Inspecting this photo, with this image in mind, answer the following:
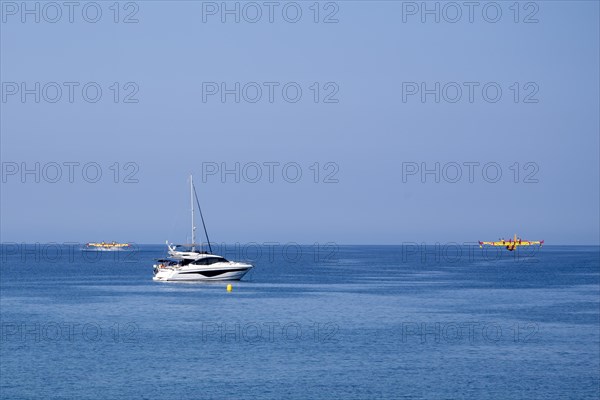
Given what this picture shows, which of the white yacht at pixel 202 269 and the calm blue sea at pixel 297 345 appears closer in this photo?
the calm blue sea at pixel 297 345

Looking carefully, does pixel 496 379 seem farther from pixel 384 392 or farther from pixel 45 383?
pixel 45 383

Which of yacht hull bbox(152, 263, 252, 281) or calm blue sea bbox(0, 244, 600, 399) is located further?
yacht hull bbox(152, 263, 252, 281)

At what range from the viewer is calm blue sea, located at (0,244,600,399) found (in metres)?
51.7

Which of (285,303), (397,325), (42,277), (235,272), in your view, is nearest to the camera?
(397,325)

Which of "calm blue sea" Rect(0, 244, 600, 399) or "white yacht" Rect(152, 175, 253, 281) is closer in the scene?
"calm blue sea" Rect(0, 244, 600, 399)

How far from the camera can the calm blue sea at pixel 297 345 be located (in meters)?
51.7

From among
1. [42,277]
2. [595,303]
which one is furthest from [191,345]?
[42,277]

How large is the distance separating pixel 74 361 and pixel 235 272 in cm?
6937

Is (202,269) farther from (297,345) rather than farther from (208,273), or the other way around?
(297,345)

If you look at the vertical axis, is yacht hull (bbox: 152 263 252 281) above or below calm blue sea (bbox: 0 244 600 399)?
above

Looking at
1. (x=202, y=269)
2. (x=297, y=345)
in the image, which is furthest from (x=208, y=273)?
(x=297, y=345)

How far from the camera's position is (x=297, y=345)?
66.4 metres

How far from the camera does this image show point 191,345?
66.7m

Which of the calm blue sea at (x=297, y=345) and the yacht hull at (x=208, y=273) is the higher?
the yacht hull at (x=208, y=273)
